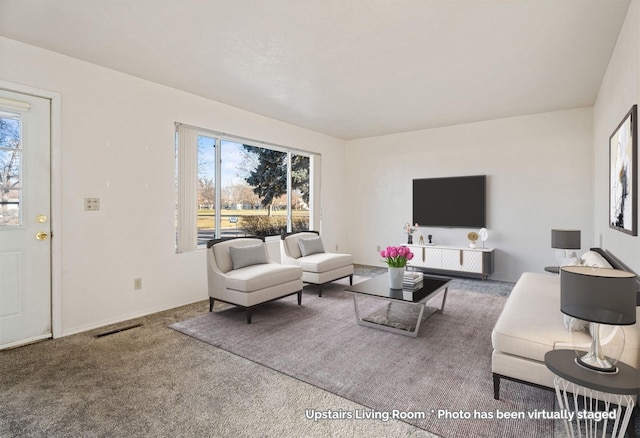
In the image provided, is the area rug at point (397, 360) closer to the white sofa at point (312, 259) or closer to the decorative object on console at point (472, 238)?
the white sofa at point (312, 259)

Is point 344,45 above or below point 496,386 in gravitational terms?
above

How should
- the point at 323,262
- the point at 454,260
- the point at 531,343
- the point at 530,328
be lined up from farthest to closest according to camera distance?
the point at 454,260
the point at 323,262
the point at 530,328
the point at 531,343

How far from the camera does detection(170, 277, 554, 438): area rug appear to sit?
6.39ft

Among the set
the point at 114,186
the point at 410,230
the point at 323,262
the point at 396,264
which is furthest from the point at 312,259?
the point at 114,186

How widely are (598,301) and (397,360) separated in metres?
1.50

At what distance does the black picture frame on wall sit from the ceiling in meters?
0.86

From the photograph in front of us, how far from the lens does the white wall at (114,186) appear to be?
3.25 meters

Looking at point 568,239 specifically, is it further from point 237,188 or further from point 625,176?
point 237,188

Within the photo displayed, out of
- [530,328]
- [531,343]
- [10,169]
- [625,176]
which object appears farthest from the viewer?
[10,169]

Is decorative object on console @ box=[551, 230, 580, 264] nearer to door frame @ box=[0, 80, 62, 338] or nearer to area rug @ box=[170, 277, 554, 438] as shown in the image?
area rug @ box=[170, 277, 554, 438]

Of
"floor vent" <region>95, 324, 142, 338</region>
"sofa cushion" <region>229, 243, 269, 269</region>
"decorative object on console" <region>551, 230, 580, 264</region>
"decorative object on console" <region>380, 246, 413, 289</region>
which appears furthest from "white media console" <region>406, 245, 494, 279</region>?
"floor vent" <region>95, 324, 142, 338</region>

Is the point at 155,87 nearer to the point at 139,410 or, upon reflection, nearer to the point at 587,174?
the point at 139,410

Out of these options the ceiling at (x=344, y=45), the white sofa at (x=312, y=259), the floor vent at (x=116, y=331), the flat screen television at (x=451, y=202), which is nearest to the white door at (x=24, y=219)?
the floor vent at (x=116, y=331)

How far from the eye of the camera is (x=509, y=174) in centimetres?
549
